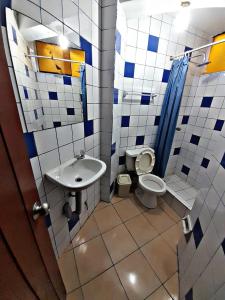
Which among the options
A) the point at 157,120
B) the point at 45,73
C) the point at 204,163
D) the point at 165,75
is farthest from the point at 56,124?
the point at 204,163

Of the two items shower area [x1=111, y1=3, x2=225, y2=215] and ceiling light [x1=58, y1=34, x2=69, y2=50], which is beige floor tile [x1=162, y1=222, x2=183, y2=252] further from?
ceiling light [x1=58, y1=34, x2=69, y2=50]

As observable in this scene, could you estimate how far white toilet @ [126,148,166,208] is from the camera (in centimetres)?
184

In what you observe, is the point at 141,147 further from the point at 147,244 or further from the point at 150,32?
the point at 150,32

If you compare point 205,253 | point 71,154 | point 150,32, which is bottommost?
point 205,253

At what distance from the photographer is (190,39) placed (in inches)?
69.3

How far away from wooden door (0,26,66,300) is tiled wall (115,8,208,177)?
3.88 ft

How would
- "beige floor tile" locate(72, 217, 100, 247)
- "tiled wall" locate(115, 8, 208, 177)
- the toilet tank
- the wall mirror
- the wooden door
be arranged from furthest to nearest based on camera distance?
the toilet tank, "tiled wall" locate(115, 8, 208, 177), "beige floor tile" locate(72, 217, 100, 247), the wall mirror, the wooden door

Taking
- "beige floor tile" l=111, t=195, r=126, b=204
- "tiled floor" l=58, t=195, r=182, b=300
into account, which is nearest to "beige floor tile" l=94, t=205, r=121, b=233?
"tiled floor" l=58, t=195, r=182, b=300

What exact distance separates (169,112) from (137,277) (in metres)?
1.88

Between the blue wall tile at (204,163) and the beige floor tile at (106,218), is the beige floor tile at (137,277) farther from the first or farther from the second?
the blue wall tile at (204,163)

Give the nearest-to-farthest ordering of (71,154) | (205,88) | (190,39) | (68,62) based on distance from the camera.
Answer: (68,62)
(71,154)
(190,39)
(205,88)

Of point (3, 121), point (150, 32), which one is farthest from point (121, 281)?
point (150, 32)

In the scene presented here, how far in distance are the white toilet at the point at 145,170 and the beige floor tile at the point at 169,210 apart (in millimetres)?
147

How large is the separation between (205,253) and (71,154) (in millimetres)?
1175
